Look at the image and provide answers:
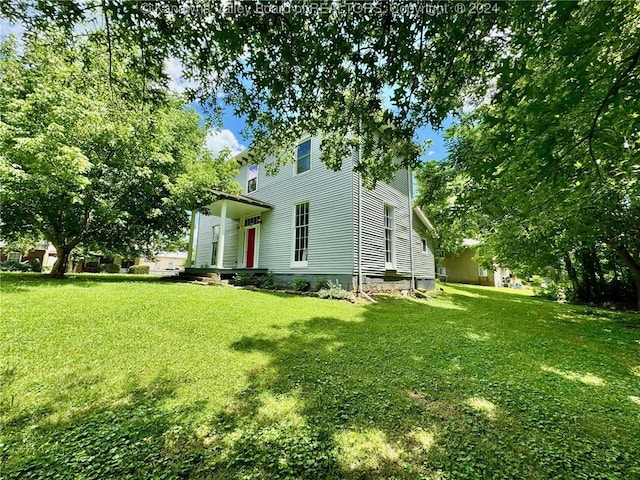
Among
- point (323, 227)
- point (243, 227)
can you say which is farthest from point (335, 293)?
point (243, 227)

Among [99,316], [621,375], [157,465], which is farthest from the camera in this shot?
[99,316]

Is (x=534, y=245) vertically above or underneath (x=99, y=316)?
above

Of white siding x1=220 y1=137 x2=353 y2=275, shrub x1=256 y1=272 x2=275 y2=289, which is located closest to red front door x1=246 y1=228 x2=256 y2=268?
white siding x1=220 y1=137 x2=353 y2=275

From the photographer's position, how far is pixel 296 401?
8.68 feet

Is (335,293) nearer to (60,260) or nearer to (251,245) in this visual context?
(251,245)

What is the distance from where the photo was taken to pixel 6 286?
685cm

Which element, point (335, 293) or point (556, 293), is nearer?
point (335, 293)

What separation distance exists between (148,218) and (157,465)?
12214mm

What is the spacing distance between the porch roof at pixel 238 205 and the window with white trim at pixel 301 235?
1737mm

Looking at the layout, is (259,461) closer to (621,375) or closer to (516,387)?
(516,387)

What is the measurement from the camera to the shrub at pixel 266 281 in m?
10.6

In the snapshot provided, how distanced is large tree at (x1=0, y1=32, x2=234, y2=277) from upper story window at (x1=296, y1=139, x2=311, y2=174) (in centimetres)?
327

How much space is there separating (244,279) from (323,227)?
13.0 feet

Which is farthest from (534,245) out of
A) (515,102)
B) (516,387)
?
(515,102)
